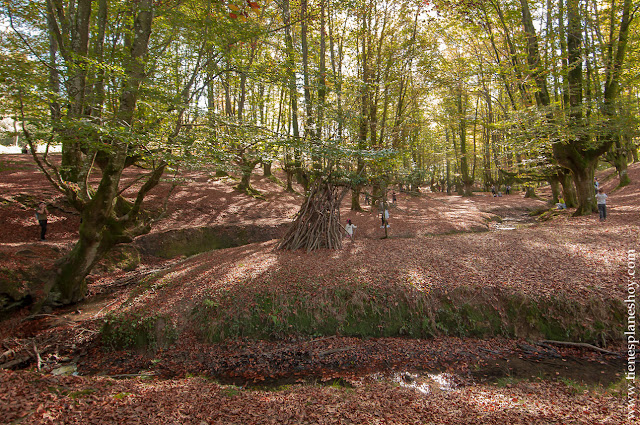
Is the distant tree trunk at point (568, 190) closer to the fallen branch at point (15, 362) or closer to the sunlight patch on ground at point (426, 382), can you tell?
the sunlight patch on ground at point (426, 382)

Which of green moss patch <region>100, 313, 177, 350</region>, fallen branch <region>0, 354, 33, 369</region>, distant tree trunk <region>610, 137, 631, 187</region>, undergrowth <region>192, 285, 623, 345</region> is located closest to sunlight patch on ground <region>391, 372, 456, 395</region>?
undergrowth <region>192, 285, 623, 345</region>

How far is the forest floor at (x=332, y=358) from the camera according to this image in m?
3.93

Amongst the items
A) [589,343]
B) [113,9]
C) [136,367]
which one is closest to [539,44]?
[589,343]

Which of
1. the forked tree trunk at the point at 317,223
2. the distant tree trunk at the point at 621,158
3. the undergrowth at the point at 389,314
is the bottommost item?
the undergrowth at the point at 389,314

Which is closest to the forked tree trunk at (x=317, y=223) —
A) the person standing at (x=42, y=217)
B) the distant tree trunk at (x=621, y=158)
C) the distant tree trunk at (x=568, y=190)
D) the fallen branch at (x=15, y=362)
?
the fallen branch at (x=15, y=362)

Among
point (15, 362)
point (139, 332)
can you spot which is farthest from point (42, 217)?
point (139, 332)

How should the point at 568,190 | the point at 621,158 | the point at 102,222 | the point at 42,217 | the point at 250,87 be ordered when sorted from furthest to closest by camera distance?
the point at 621,158, the point at 250,87, the point at 568,190, the point at 42,217, the point at 102,222

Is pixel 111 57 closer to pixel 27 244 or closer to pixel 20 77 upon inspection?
pixel 20 77

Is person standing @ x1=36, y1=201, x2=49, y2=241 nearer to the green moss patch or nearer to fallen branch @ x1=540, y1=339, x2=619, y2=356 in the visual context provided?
Answer: the green moss patch

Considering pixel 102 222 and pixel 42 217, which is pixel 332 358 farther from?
pixel 42 217

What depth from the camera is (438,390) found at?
4.82 m

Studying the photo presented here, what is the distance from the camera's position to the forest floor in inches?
155

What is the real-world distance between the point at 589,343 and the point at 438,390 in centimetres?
323

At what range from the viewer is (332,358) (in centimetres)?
589
